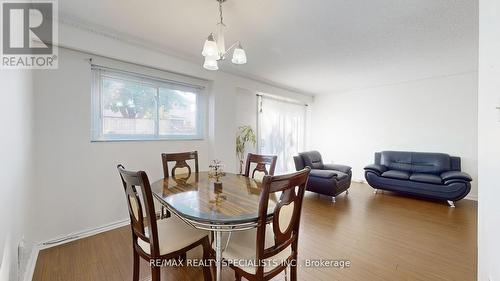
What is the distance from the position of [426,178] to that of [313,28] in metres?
3.50

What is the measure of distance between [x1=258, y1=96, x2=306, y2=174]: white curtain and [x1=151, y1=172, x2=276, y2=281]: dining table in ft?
9.95

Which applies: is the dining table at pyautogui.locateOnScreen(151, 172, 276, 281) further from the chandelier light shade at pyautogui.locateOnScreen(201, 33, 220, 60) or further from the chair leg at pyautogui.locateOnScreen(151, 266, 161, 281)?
the chandelier light shade at pyautogui.locateOnScreen(201, 33, 220, 60)

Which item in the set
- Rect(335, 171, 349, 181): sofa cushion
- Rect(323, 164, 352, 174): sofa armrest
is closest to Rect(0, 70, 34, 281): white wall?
Rect(335, 171, 349, 181): sofa cushion

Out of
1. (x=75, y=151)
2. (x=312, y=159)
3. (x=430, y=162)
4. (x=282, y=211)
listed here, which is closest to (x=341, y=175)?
(x=312, y=159)

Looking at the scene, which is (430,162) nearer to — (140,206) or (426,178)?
(426,178)

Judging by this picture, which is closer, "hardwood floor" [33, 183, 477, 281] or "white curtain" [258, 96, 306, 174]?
"hardwood floor" [33, 183, 477, 281]

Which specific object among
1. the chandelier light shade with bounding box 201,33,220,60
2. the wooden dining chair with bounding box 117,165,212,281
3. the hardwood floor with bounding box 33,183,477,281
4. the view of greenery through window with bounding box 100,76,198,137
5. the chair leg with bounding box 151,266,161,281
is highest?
the chandelier light shade with bounding box 201,33,220,60

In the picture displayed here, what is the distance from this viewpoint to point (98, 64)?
2525 millimetres

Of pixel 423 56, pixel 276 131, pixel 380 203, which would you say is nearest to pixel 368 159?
pixel 380 203

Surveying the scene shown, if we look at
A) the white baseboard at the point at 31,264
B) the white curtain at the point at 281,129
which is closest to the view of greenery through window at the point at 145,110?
the white baseboard at the point at 31,264

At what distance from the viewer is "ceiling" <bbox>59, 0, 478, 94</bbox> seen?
76.8 inches

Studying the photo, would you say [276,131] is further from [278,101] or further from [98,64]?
[98,64]

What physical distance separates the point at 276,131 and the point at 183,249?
168 inches

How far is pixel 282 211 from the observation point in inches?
51.7
